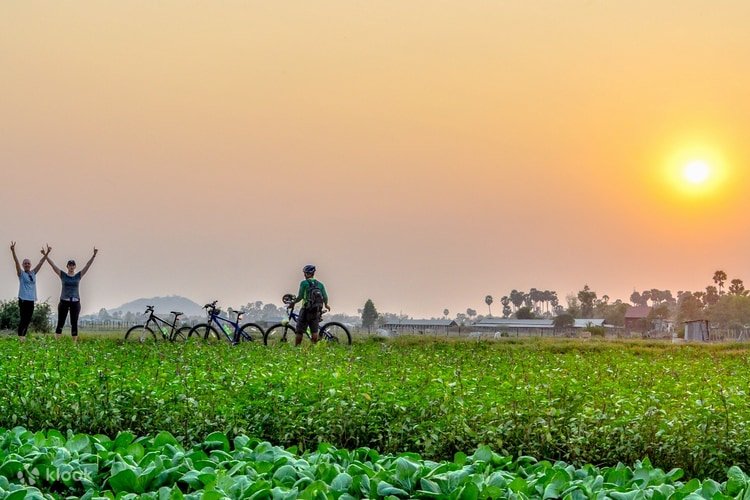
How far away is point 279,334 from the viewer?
18062 mm

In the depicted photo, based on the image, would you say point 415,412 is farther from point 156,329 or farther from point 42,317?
point 42,317

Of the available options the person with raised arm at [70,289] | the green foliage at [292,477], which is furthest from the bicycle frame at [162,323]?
the green foliage at [292,477]

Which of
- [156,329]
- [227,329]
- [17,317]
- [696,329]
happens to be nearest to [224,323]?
[227,329]

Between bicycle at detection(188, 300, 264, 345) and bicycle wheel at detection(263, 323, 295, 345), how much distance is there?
12.7 inches

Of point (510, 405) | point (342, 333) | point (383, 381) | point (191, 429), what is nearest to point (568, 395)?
point (510, 405)

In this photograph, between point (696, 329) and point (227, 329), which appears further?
point (696, 329)

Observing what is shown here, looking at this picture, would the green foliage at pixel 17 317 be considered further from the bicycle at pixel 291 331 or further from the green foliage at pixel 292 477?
the green foliage at pixel 292 477

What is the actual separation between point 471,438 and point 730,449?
1839 mm

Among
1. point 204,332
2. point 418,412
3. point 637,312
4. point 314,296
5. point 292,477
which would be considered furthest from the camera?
point 637,312

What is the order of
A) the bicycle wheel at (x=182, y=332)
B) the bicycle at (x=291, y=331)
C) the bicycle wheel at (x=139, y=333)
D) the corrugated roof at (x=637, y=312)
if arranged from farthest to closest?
the corrugated roof at (x=637, y=312), the bicycle wheel at (x=139, y=333), the bicycle wheel at (x=182, y=332), the bicycle at (x=291, y=331)

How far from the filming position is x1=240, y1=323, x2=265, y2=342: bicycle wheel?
18.1 meters

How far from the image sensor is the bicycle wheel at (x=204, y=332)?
18406mm

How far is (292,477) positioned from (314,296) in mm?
12307

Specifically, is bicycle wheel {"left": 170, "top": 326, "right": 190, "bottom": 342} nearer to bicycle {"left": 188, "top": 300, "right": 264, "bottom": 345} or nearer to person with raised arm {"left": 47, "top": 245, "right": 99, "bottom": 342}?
bicycle {"left": 188, "top": 300, "right": 264, "bottom": 345}
